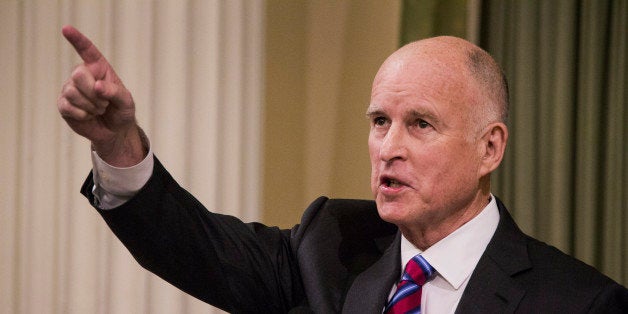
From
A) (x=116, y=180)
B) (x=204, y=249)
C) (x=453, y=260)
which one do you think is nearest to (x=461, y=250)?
(x=453, y=260)

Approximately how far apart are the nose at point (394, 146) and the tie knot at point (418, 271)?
0.71ft

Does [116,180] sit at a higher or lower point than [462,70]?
lower

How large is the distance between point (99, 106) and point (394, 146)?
0.57 m

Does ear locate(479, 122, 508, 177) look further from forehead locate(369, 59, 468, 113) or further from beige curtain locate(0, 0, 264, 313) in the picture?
beige curtain locate(0, 0, 264, 313)

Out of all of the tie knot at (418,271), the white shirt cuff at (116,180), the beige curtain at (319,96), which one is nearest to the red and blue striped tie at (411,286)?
the tie knot at (418,271)

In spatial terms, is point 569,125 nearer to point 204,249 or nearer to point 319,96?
point 319,96

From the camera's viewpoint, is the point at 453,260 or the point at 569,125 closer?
the point at 453,260

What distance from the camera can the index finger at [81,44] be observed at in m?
1.26

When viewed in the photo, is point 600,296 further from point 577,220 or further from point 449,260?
point 577,220

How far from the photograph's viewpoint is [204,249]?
5.41ft

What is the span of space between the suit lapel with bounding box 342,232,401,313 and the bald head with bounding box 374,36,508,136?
1.08 feet

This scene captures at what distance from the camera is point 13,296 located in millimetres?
2701

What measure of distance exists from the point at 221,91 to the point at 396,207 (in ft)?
3.98

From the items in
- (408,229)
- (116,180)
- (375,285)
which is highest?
(116,180)
